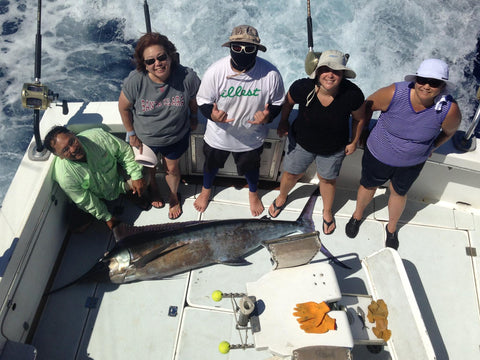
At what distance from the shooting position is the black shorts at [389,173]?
8.42 feet

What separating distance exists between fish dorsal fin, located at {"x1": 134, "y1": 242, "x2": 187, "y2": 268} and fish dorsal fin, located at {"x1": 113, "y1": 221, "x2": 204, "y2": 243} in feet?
0.48

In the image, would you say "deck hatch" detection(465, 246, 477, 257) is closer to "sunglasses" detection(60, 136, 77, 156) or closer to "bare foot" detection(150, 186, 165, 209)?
"bare foot" detection(150, 186, 165, 209)

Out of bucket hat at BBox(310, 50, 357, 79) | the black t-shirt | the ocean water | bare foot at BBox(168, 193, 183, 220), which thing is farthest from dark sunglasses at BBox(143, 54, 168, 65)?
the ocean water

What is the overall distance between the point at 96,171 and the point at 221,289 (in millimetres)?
1098

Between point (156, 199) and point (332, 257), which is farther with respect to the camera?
point (156, 199)

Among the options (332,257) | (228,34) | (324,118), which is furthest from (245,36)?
(228,34)

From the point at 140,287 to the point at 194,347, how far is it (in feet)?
1.73

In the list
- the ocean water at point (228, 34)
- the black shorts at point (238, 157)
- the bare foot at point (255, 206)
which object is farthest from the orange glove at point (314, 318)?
the ocean water at point (228, 34)

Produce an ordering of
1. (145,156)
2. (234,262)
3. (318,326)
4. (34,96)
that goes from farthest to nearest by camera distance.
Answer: (234,262) → (145,156) → (34,96) → (318,326)

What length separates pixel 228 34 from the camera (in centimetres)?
621

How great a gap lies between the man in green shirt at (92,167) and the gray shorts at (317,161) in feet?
3.31

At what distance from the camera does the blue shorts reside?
271cm

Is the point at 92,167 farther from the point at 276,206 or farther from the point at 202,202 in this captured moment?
the point at 276,206

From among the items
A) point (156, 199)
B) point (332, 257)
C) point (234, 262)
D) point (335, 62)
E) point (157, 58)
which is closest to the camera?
point (335, 62)
